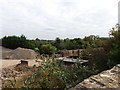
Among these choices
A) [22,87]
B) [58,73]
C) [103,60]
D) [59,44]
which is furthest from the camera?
[59,44]

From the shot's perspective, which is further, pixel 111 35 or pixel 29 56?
pixel 29 56

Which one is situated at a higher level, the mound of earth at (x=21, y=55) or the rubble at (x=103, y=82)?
the rubble at (x=103, y=82)

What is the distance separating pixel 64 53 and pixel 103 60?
800cm

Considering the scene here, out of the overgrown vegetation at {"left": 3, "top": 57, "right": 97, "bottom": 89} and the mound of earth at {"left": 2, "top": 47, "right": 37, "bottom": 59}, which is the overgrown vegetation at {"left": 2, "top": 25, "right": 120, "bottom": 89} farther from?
the mound of earth at {"left": 2, "top": 47, "right": 37, "bottom": 59}

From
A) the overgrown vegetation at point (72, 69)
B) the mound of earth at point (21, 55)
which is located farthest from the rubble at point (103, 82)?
the mound of earth at point (21, 55)

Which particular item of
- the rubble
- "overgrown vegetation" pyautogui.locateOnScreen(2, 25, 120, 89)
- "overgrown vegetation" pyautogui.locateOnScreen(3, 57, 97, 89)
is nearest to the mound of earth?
"overgrown vegetation" pyautogui.locateOnScreen(2, 25, 120, 89)

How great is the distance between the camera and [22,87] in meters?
3.11

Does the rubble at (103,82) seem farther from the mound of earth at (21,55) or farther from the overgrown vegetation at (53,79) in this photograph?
the mound of earth at (21,55)

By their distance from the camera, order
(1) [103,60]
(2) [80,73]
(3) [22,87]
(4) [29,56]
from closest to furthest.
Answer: (3) [22,87] < (2) [80,73] < (1) [103,60] < (4) [29,56]

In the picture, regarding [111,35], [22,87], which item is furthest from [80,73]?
[111,35]

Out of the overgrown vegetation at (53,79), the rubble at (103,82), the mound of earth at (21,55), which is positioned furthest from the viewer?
the mound of earth at (21,55)

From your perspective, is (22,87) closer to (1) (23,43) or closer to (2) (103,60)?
(2) (103,60)

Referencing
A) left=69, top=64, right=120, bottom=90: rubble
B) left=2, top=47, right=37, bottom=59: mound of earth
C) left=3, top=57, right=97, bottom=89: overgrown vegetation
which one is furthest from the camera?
left=2, top=47, right=37, bottom=59: mound of earth

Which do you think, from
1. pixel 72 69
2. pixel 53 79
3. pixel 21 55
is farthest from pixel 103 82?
pixel 21 55
